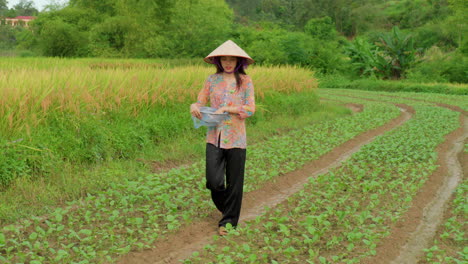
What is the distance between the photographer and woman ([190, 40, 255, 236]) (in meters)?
5.23

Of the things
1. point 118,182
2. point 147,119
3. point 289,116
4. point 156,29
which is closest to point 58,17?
point 156,29

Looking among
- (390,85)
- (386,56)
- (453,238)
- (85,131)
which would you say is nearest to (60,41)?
(390,85)

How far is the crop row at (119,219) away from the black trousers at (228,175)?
1.99 ft

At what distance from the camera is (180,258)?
4699 millimetres

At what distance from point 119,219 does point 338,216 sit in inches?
104

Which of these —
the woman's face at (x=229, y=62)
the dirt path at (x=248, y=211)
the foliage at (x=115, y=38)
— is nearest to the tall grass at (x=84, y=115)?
the dirt path at (x=248, y=211)

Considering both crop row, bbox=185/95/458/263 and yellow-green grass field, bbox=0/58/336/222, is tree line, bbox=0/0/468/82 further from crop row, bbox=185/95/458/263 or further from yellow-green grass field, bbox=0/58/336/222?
crop row, bbox=185/95/458/263

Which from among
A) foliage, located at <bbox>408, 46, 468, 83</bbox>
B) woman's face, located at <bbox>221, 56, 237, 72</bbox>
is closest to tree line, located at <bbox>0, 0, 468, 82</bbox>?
foliage, located at <bbox>408, 46, 468, 83</bbox>

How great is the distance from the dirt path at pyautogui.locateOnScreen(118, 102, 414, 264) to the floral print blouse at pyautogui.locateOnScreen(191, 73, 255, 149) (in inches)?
40.9

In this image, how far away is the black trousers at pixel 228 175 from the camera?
5270 millimetres

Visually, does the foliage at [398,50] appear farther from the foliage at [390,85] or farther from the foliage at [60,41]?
the foliage at [60,41]

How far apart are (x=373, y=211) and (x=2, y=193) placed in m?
4.90

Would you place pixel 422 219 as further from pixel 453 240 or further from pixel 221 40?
pixel 221 40

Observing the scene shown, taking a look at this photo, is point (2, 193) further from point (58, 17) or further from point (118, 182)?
point (58, 17)
